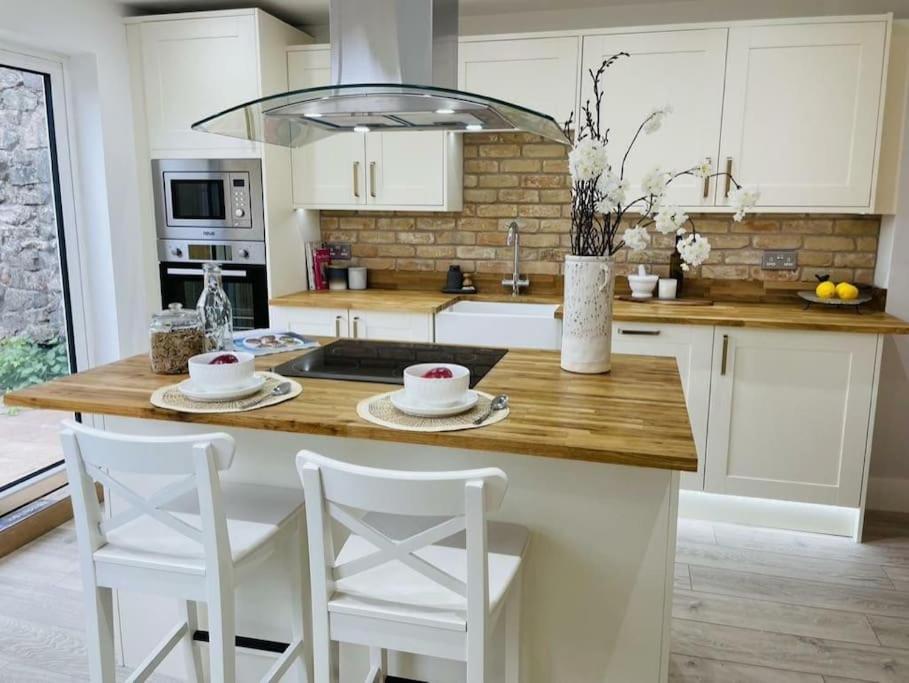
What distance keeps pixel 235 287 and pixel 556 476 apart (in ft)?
8.39

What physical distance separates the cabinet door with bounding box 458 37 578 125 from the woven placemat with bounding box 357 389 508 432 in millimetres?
2149

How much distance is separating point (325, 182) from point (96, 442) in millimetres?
2569

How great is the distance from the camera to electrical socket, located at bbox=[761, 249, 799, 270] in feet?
11.5

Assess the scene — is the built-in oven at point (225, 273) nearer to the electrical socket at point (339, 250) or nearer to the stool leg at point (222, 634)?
the electrical socket at point (339, 250)

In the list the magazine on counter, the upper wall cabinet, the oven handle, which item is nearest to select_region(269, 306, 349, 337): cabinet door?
the oven handle

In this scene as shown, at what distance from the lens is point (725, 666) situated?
221 centimetres

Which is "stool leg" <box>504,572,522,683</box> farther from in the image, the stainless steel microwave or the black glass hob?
the stainless steel microwave

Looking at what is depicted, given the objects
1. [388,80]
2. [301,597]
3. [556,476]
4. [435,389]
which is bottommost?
[301,597]

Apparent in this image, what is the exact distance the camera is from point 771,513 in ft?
10.5

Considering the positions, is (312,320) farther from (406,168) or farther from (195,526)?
(195,526)

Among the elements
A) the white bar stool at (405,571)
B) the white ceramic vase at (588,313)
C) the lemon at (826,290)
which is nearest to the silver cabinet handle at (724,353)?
the lemon at (826,290)

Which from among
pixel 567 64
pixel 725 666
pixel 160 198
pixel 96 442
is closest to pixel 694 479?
pixel 725 666

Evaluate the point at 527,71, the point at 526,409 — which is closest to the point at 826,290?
the point at 527,71

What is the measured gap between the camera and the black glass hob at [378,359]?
205 centimetres
